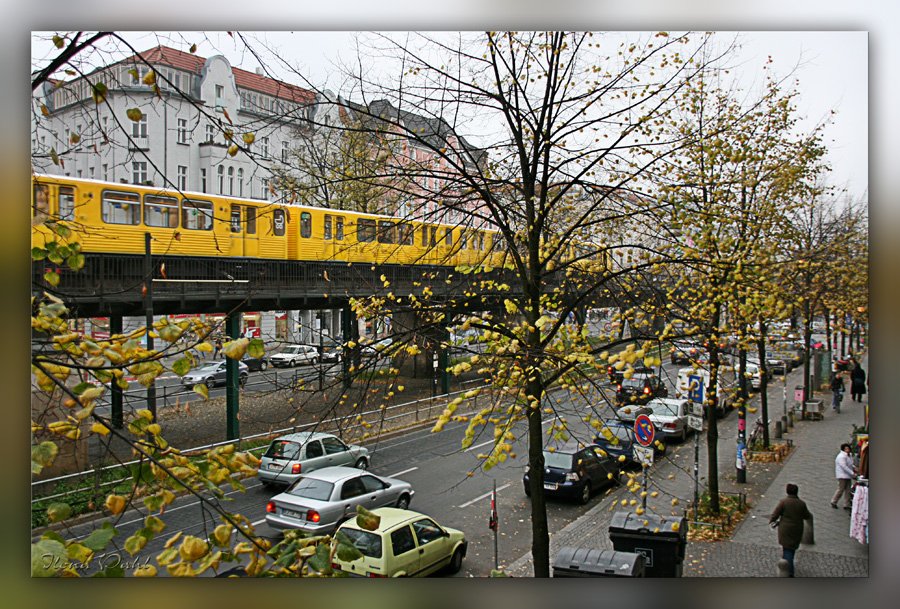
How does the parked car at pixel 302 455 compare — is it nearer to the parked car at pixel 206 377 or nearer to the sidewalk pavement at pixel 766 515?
the parked car at pixel 206 377

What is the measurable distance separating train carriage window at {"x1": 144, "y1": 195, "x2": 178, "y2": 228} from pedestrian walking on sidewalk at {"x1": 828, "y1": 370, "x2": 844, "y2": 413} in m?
12.5

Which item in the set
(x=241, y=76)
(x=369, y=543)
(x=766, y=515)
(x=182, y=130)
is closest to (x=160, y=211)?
(x=182, y=130)

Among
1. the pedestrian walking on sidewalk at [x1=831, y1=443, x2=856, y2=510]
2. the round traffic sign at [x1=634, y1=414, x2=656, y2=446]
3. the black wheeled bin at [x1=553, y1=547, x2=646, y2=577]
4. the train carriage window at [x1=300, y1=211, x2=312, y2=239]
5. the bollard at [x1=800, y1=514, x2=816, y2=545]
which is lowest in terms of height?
the black wheeled bin at [x1=553, y1=547, x2=646, y2=577]

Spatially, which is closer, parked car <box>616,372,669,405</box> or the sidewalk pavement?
parked car <box>616,372,669,405</box>

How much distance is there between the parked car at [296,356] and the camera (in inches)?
172

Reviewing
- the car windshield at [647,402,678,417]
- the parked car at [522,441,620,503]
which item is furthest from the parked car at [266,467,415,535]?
the car windshield at [647,402,678,417]

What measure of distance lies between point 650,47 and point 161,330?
4.46 metres

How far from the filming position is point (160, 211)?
506 inches

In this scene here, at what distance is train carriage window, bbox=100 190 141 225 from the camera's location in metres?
12.1

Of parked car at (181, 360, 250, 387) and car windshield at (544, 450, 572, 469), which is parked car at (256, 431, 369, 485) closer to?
parked car at (181, 360, 250, 387)

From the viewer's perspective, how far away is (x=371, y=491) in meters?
8.35

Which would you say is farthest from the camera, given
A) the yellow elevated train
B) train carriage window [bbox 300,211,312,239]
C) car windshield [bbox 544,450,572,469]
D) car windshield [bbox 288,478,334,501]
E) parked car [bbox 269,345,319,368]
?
train carriage window [bbox 300,211,312,239]

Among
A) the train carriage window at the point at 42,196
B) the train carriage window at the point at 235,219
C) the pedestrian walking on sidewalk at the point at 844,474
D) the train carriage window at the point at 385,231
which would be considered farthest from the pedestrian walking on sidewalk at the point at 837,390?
the train carriage window at the point at 42,196
